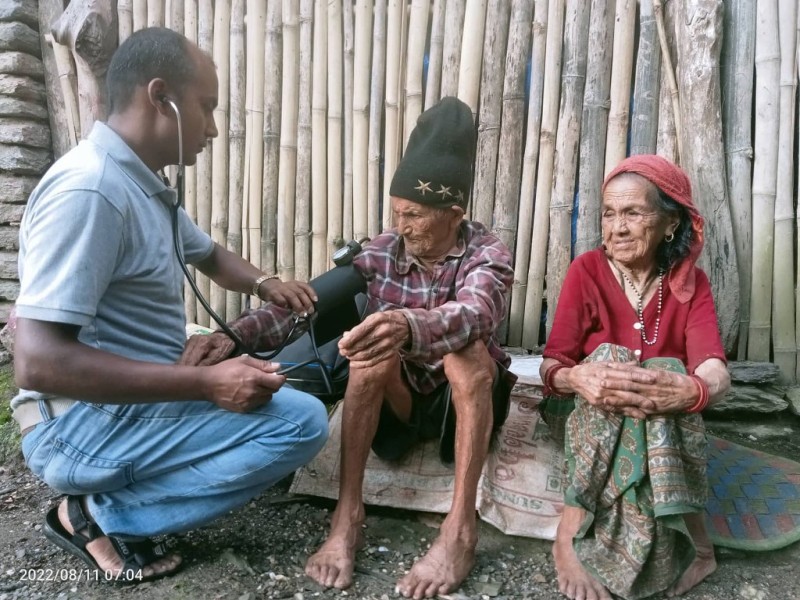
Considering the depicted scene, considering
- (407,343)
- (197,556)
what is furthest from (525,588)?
(197,556)

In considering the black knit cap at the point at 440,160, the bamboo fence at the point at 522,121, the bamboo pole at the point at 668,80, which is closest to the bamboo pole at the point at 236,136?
the bamboo fence at the point at 522,121

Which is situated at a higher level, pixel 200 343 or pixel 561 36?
pixel 561 36

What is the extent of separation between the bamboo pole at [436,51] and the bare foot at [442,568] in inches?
86.9

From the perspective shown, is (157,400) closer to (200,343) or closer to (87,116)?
(200,343)

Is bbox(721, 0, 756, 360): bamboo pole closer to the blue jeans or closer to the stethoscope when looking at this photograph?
the stethoscope

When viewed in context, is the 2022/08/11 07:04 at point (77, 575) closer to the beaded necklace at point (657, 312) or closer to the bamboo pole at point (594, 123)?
the beaded necklace at point (657, 312)

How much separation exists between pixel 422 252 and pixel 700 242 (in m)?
1.03

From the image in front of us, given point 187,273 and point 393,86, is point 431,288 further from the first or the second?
point 393,86

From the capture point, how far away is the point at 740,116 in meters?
2.97

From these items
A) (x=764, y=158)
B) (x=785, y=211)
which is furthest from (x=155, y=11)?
(x=785, y=211)

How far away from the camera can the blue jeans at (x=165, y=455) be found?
187 centimetres

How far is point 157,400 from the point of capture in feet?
5.70

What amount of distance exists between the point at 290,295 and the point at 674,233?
1468mm

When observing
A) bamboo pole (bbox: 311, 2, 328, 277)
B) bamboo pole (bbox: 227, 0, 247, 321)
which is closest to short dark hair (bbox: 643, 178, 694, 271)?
bamboo pole (bbox: 311, 2, 328, 277)
